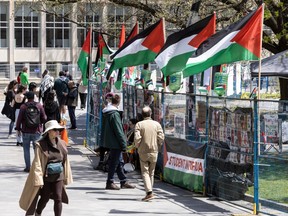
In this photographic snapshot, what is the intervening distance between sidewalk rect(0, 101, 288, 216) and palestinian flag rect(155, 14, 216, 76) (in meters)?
2.26

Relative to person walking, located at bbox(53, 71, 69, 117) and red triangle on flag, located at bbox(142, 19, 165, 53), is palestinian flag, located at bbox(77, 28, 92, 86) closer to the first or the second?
person walking, located at bbox(53, 71, 69, 117)

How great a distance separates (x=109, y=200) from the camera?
46.5 ft

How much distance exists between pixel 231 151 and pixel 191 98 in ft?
7.08

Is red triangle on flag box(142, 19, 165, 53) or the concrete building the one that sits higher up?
the concrete building

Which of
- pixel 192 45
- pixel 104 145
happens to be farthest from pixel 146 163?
pixel 192 45

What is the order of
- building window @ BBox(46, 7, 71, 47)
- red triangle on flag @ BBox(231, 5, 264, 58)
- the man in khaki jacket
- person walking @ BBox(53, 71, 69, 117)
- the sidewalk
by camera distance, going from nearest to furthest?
the sidewalk → red triangle on flag @ BBox(231, 5, 264, 58) → the man in khaki jacket → person walking @ BBox(53, 71, 69, 117) → building window @ BBox(46, 7, 71, 47)

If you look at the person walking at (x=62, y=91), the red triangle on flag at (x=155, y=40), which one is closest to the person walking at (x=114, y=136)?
the red triangle on flag at (x=155, y=40)

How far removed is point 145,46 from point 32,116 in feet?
9.12

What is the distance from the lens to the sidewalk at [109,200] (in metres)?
13.0

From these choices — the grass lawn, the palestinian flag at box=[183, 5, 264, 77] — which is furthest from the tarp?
the grass lawn

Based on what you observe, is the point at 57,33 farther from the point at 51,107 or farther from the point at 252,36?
the point at 252,36

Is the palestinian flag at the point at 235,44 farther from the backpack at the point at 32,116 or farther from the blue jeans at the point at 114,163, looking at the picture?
the backpack at the point at 32,116

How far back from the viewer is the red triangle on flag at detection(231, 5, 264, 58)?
13.7 m

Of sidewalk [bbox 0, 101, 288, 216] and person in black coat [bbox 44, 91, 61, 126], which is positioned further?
person in black coat [bbox 44, 91, 61, 126]
